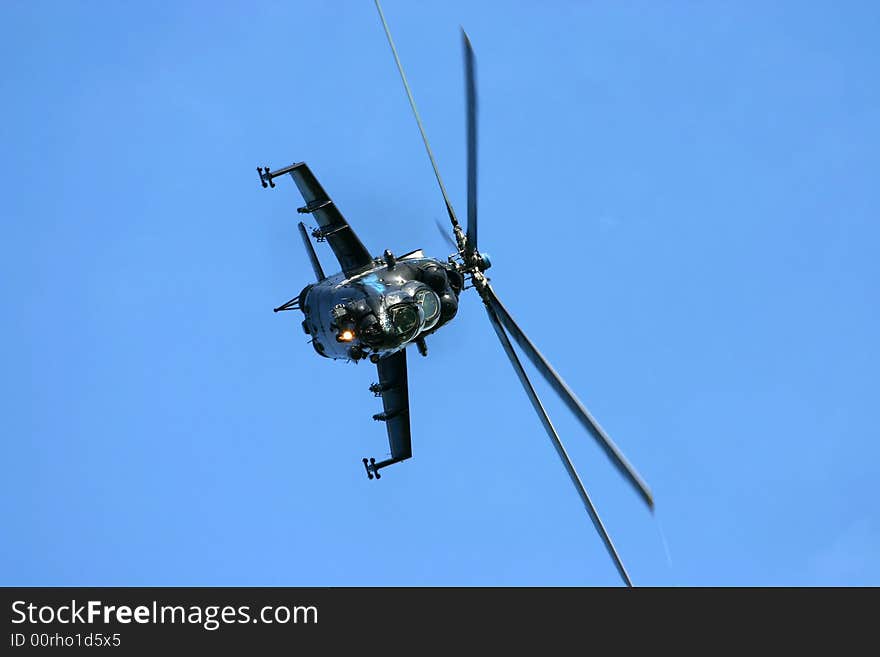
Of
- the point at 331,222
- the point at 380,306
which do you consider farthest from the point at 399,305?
the point at 331,222

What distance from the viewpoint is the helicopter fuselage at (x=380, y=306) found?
40.9 metres

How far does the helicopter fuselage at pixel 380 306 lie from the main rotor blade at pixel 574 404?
8.01ft

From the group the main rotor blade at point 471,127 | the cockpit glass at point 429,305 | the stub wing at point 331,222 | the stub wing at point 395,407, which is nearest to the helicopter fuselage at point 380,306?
the cockpit glass at point 429,305

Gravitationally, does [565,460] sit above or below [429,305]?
below

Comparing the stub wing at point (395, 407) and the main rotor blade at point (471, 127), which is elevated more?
the stub wing at point (395, 407)

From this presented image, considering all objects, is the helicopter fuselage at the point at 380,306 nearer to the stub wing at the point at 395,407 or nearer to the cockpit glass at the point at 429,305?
the cockpit glass at the point at 429,305

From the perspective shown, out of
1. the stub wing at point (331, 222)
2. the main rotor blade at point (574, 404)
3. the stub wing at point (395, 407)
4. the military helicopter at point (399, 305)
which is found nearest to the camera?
the main rotor blade at point (574, 404)

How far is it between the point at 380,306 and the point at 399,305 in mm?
738

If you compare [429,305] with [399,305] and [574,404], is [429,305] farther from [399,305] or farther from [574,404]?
[574,404]

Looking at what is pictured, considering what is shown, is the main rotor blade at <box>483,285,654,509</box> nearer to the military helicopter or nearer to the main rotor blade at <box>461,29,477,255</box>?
the military helicopter

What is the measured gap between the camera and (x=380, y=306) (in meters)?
41.2

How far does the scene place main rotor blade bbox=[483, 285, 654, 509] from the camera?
3425cm
